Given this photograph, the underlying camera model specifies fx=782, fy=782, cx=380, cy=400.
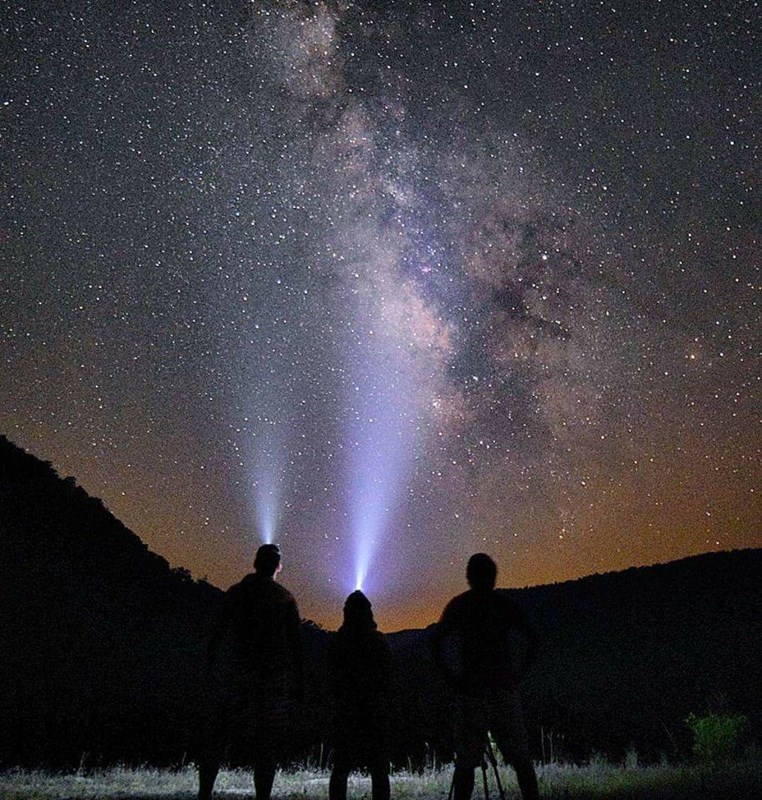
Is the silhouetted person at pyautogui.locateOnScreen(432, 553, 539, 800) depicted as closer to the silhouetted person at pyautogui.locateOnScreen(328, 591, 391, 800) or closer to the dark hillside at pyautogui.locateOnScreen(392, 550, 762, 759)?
the silhouetted person at pyautogui.locateOnScreen(328, 591, 391, 800)

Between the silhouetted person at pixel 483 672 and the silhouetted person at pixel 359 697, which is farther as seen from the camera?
the silhouetted person at pixel 359 697

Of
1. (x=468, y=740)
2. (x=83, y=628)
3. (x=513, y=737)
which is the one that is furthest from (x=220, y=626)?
(x=83, y=628)

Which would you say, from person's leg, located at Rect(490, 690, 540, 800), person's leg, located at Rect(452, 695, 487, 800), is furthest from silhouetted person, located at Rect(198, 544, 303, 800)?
person's leg, located at Rect(490, 690, 540, 800)

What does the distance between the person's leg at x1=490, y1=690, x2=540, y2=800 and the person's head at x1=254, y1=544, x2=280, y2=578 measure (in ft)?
5.53

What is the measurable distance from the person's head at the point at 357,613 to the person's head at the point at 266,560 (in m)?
0.55

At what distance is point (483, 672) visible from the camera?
182 inches

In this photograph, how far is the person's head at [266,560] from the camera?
17.3 ft

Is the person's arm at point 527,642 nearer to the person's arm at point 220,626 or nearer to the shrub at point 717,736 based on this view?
the person's arm at point 220,626

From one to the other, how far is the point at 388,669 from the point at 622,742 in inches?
986

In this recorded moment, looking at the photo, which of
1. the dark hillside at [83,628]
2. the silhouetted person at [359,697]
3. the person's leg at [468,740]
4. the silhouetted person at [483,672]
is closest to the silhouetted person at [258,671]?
the silhouetted person at [359,697]

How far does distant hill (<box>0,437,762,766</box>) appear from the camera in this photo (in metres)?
27.9

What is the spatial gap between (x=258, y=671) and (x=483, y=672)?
1458 millimetres

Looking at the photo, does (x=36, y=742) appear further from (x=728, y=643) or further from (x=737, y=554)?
(x=737, y=554)

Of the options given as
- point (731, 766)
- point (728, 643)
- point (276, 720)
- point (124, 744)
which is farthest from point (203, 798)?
point (728, 643)
